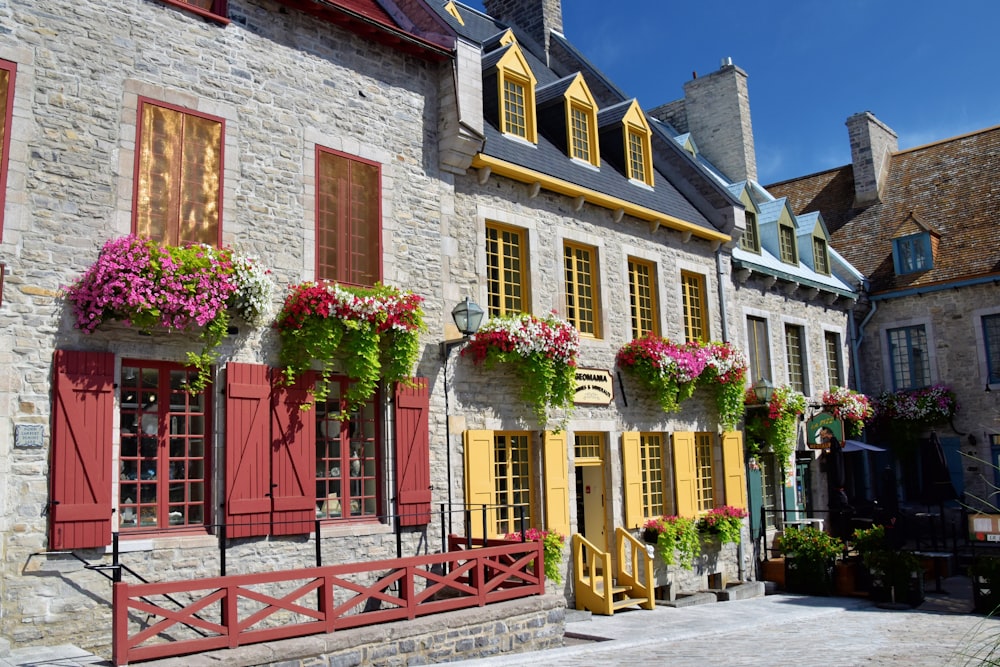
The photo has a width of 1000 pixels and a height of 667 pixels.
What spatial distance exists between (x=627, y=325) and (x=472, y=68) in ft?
15.7

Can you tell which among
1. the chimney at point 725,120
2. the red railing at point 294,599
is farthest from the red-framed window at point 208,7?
the chimney at point 725,120

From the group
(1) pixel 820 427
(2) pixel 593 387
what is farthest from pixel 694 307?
(1) pixel 820 427

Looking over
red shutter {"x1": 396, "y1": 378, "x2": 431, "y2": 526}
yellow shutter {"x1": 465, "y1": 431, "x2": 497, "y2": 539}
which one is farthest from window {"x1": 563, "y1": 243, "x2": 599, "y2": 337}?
red shutter {"x1": 396, "y1": 378, "x2": 431, "y2": 526}

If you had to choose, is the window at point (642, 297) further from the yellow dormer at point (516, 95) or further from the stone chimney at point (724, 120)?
the stone chimney at point (724, 120)

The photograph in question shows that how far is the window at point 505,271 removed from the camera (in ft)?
42.4

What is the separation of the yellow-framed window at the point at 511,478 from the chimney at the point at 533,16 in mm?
9461

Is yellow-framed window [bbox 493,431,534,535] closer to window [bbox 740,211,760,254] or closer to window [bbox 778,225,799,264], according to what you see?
window [bbox 740,211,760,254]

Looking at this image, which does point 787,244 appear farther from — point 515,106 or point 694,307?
point 515,106

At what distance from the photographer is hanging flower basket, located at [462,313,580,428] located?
39.4ft

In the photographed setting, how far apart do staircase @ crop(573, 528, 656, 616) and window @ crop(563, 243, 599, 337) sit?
3165 mm

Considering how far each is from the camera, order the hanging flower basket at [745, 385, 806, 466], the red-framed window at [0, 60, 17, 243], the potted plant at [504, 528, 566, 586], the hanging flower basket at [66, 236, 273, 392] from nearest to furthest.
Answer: the red-framed window at [0, 60, 17, 243] < the hanging flower basket at [66, 236, 273, 392] < the potted plant at [504, 528, 566, 586] < the hanging flower basket at [745, 385, 806, 466]

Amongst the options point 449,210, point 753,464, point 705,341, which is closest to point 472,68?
point 449,210

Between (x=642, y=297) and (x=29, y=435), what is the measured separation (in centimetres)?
989

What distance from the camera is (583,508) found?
14430mm
